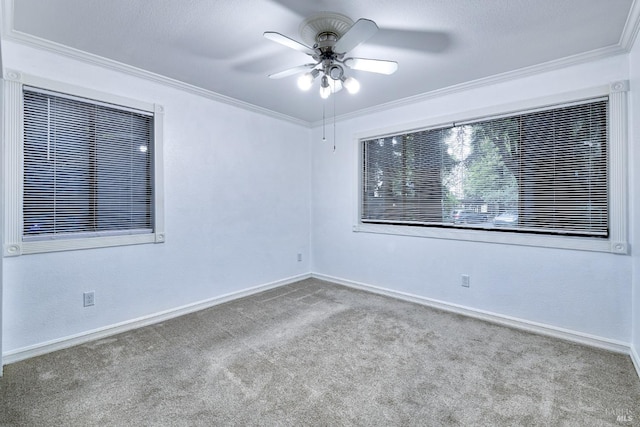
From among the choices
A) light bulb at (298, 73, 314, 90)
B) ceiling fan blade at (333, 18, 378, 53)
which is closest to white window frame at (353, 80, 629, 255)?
light bulb at (298, 73, 314, 90)

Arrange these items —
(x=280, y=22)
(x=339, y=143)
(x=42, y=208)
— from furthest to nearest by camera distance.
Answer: (x=339, y=143), (x=42, y=208), (x=280, y=22)

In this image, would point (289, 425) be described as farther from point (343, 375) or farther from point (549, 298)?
point (549, 298)

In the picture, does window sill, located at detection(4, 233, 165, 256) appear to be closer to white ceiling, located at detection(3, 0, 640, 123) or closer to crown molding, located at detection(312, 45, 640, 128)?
white ceiling, located at detection(3, 0, 640, 123)

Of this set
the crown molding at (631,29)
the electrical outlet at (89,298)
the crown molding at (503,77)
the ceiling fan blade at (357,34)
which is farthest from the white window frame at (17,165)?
the crown molding at (631,29)

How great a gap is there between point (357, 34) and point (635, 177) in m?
2.25

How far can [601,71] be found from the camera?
2.51m

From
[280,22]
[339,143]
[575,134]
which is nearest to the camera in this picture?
[280,22]

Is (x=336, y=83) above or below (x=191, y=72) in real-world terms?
below

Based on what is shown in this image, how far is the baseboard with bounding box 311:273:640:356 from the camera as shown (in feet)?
8.10

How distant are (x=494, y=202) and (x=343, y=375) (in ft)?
7.47

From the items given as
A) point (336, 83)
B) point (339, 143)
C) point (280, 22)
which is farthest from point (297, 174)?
point (280, 22)

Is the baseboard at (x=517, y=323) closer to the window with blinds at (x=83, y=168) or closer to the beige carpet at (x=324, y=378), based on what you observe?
the beige carpet at (x=324, y=378)

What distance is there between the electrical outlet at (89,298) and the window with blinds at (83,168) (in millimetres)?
507

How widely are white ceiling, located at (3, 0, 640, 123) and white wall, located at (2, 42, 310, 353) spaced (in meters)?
0.37
